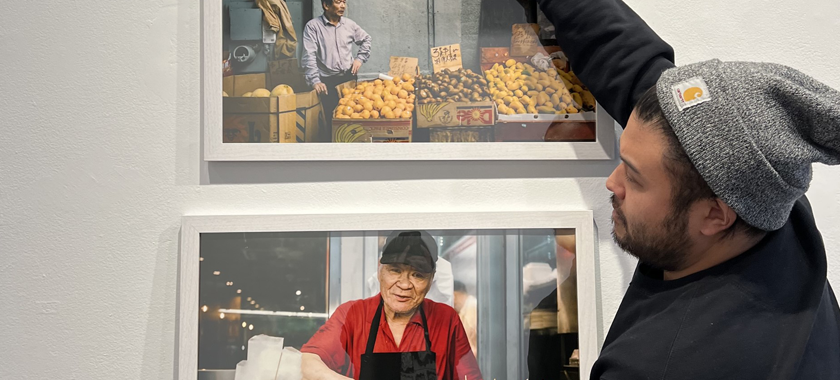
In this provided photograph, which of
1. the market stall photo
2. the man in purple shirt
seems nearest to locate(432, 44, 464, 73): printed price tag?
the market stall photo

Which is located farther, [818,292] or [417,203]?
[417,203]

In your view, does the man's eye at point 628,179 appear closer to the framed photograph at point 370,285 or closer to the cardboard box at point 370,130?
the framed photograph at point 370,285

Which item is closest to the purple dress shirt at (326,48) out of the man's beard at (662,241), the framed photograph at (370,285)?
the framed photograph at (370,285)

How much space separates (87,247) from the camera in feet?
3.10

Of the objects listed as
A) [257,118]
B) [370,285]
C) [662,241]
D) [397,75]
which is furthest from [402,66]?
[662,241]

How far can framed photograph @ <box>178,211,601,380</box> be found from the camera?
0.94 metres

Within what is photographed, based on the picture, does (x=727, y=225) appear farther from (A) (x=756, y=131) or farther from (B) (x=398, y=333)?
(B) (x=398, y=333)

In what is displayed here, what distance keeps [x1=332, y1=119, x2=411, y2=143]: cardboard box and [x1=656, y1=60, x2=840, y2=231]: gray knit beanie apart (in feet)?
1.31

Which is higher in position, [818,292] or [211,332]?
[818,292]

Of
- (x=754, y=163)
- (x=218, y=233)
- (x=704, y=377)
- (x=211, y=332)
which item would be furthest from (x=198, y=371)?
(x=754, y=163)

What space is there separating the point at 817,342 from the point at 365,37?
2.32ft

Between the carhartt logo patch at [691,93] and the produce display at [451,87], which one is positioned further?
the produce display at [451,87]

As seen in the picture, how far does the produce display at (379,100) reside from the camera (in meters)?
0.94

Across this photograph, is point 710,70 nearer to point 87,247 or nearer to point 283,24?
point 283,24
